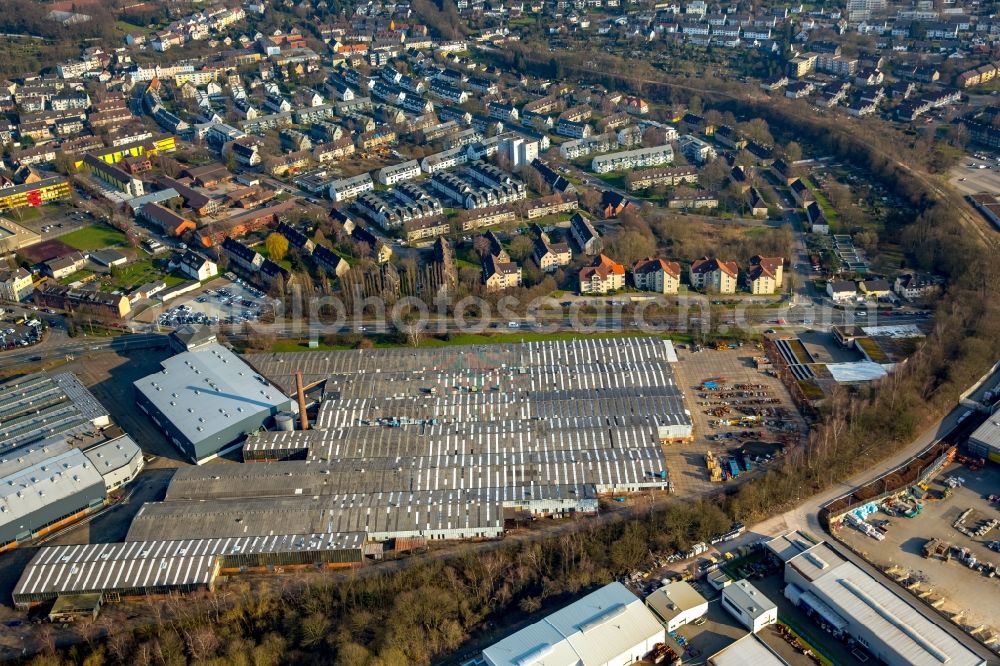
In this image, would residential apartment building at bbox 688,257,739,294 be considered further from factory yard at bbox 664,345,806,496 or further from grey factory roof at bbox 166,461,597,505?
grey factory roof at bbox 166,461,597,505

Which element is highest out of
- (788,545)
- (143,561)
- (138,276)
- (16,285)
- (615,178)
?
(615,178)

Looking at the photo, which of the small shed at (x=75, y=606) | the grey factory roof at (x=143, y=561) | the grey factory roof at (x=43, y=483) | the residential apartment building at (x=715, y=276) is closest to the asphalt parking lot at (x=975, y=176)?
the residential apartment building at (x=715, y=276)

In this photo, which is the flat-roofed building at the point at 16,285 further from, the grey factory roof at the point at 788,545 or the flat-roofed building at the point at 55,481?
the grey factory roof at the point at 788,545

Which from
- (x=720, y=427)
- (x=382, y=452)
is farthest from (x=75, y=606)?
(x=720, y=427)

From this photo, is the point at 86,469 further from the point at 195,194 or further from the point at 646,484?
the point at 195,194

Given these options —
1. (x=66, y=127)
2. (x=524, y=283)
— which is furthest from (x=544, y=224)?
(x=66, y=127)

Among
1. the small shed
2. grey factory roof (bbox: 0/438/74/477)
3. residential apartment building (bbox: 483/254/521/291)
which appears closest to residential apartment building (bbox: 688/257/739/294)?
residential apartment building (bbox: 483/254/521/291)

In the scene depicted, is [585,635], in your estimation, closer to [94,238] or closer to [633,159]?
[94,238]

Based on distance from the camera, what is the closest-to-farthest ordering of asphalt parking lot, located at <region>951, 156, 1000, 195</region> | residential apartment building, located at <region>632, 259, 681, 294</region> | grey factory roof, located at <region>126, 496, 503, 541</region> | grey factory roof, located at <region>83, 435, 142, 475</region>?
grey factory roof, located at <region>126, 496, 503, 541</region> → grey factory roof, located at <region>83, 435, 142, 475</region> → residential apartment building, located at <region>632, 259, 681, 294</region> → asphalt parking lot, located at <region>951, 156, 1000, 195</region>
